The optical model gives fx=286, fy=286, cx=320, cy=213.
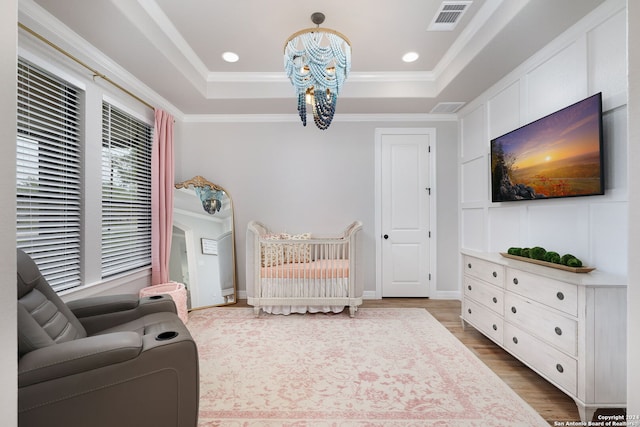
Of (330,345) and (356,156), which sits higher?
(356,156)

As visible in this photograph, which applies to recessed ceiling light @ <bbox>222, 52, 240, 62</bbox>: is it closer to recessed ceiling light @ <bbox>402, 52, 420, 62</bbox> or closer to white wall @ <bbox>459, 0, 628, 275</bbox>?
recessed ceiling light @ <bbox>402, 52, 420, 62</bbox>

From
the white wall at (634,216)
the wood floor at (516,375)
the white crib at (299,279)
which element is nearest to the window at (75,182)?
the white crib at (299,279)

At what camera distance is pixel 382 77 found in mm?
3176

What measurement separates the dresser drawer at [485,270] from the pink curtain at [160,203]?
3084 millimetres

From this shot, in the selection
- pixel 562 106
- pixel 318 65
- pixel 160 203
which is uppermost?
pixel 318 65

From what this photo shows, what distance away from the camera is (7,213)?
659mm

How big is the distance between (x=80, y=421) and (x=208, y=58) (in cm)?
293

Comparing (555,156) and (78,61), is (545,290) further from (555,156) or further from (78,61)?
(78,61)

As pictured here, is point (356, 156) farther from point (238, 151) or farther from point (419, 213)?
point (238, 151)

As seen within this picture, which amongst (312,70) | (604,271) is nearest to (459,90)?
(312,70)

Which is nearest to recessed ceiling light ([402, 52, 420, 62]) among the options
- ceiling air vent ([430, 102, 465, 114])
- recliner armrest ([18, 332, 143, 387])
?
ceiling air vent ([430, 102, 465, 114])

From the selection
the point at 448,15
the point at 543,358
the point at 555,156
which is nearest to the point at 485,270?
the point at 543,358

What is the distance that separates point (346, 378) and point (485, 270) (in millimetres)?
1463

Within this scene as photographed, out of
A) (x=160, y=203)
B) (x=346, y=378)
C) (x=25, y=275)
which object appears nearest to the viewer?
(x=25, y=275)
